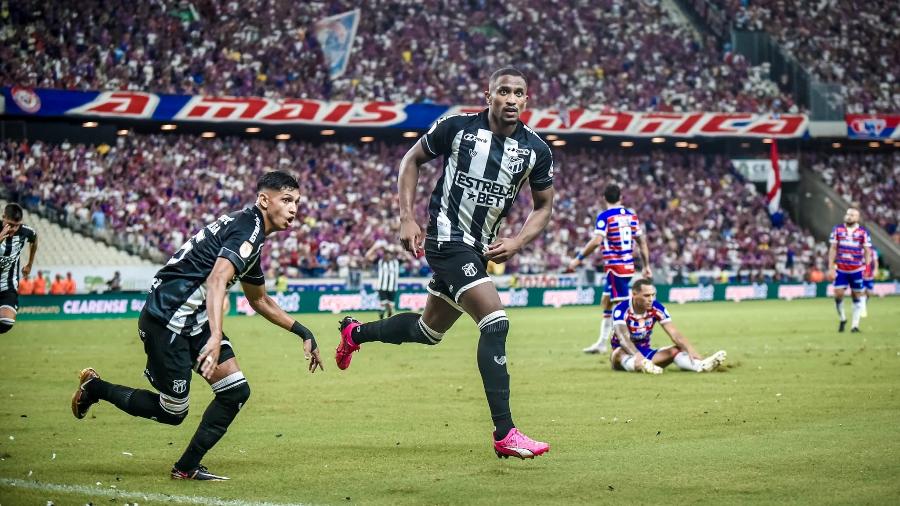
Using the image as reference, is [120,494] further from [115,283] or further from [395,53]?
[395,53]

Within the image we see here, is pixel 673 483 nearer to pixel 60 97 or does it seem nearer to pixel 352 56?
pixel 60 97

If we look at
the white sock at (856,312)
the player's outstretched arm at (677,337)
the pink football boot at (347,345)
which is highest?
the pink football boot at (347,345)

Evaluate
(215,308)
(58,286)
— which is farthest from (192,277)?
(58,286)

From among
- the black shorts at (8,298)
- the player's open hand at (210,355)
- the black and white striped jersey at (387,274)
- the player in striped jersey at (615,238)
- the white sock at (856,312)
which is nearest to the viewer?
the player's open hand at (210,355)

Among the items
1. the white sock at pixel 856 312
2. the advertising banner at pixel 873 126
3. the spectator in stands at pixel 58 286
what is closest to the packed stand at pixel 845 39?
the advertising banner at pixel 873 126

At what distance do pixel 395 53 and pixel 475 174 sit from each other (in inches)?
1643

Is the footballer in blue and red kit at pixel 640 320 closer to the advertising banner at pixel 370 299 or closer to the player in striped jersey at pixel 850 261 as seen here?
the player in striped jersey at pixel 850 261

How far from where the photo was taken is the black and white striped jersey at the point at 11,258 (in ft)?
53.3

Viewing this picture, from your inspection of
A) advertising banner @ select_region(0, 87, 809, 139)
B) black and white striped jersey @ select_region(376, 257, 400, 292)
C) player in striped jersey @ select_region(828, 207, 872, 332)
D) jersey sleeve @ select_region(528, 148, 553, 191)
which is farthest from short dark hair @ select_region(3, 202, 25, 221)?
advertising banner @ select_region(0, 87, 809, 139)

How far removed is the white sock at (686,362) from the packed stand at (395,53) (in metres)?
32.4

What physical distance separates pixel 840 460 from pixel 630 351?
773 centimetres

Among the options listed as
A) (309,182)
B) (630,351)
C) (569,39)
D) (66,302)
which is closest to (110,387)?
(630,351)

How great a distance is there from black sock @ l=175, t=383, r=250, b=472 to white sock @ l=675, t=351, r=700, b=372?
905cm

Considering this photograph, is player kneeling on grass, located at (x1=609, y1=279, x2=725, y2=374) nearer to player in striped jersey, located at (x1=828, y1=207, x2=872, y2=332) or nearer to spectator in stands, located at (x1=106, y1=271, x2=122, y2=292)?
player in striped jersey, located at (x1=828, y1=207, x2=872, y2=332)
